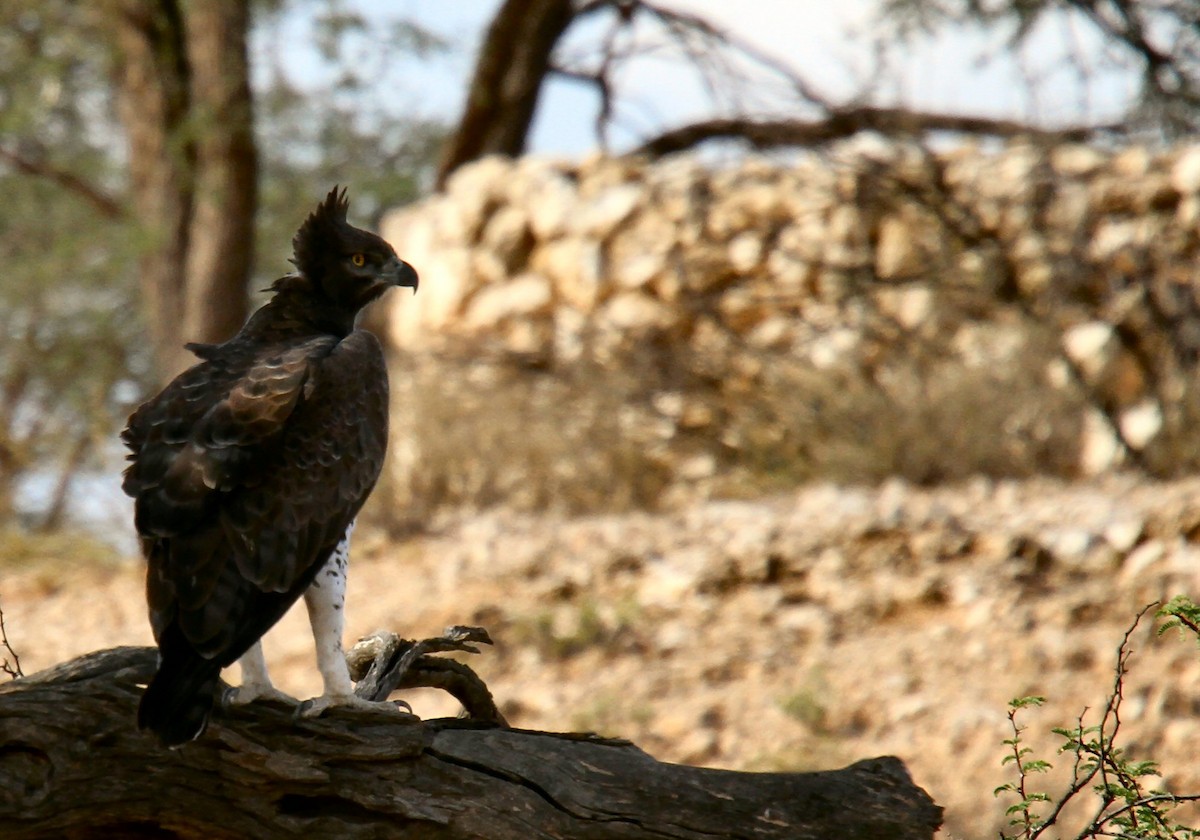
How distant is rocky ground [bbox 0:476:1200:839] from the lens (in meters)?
7.96

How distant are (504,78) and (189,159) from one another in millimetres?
3281

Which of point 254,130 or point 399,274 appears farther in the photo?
point 254,130

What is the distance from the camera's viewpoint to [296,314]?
4.57 meters

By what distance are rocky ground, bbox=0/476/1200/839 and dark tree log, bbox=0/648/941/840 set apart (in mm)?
3702

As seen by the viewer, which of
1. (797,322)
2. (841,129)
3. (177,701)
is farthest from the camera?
(841,129)

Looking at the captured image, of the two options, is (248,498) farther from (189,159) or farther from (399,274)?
(189,159)

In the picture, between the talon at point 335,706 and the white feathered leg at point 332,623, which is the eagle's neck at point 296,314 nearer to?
the white feathered leg at point 332,623

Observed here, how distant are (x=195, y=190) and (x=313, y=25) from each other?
183 cm

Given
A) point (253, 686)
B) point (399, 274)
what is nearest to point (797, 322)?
point (399, 274)

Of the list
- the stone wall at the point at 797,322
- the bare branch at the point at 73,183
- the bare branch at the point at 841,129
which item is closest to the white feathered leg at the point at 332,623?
the stone wall at the point at 797,322

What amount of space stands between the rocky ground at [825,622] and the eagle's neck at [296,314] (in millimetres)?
3965

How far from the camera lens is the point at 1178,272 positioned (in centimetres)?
1170

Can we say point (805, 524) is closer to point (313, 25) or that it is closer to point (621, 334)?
point (621, 334)

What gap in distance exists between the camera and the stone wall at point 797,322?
10828 mm
